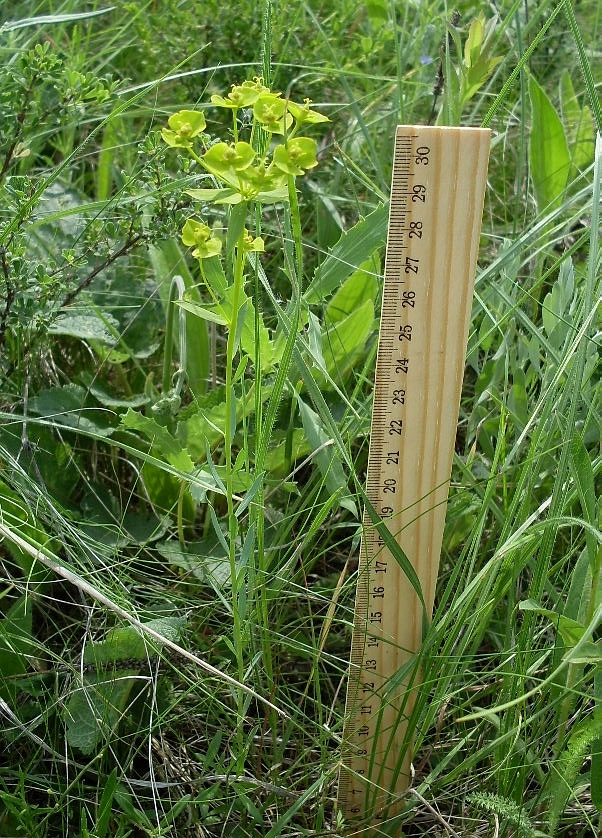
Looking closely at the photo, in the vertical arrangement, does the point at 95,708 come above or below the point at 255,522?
below

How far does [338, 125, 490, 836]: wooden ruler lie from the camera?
1.00 meters

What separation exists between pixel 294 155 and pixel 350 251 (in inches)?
18.5

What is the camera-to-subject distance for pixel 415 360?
42.3 inches

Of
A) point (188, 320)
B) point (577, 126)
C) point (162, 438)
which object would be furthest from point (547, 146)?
point (162, 438)

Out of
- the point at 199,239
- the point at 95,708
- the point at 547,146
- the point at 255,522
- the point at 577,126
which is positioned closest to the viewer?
the point at 199,239

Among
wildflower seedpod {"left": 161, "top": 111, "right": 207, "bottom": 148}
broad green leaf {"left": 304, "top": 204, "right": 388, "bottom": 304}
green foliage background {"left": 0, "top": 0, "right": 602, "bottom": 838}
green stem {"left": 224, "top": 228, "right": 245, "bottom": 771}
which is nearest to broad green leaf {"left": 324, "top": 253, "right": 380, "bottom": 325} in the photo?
green foliage background {"left": 0, "top": 0, "right": 602, "bottom": 838}

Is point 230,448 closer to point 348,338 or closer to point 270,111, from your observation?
point 270,111

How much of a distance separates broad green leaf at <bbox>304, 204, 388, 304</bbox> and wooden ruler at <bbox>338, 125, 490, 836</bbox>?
0.24 m

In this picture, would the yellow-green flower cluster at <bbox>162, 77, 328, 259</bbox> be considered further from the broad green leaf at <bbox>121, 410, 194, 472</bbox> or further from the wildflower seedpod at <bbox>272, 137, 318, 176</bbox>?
the broad green leaf at <bbox>121, 410, 194, 472</bbox>

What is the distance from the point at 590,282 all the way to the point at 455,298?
153mm

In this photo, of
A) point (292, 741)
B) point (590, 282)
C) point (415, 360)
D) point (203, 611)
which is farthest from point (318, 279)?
point (292, 741)

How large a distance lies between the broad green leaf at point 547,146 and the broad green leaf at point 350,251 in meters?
0.50

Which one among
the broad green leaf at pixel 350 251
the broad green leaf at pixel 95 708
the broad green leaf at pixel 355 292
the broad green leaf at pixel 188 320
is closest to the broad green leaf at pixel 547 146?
the broad green leaf at pixel 355 292

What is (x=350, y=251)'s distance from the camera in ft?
4.32
